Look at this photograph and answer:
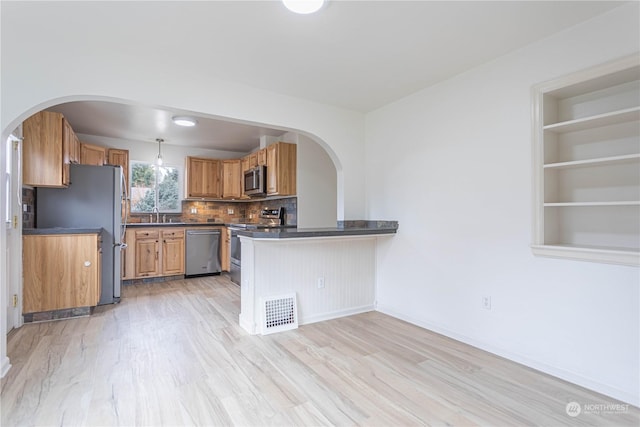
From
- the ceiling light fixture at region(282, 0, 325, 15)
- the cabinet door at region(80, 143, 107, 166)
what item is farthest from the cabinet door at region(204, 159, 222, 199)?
the ceiling light fixture at region(282, 0, 325, 15)

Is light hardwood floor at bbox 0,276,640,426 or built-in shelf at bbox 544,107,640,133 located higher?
built-in shelf at bbox 544,107,640,133

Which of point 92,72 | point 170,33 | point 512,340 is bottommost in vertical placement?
point 512,340

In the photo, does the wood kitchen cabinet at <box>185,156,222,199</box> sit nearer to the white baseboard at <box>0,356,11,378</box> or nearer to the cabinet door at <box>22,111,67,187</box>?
the cabinet door at <box>22,111,67,187</box>

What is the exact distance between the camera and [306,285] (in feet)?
10.5

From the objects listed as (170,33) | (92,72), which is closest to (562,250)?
(170,33)

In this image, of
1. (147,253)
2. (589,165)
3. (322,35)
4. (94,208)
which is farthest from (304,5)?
(147,253)

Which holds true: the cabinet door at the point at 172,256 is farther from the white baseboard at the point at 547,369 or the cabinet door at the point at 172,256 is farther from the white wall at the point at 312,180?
the white baseboard at the point at 547,369

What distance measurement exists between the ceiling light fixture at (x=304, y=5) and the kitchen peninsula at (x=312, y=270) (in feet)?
5.28

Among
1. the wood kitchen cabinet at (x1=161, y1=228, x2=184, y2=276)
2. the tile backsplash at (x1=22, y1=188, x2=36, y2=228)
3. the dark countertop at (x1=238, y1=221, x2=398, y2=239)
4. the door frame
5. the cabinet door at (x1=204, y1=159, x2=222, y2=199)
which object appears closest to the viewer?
the dark countertop at (x1=238, y1=221, x2=398, y2=239)

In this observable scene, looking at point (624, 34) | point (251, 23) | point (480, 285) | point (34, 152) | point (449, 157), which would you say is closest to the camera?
point (624, 34)

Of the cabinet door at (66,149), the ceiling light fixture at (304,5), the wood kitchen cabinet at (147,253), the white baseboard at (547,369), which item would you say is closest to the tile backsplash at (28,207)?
the cabinet door at (66,149)

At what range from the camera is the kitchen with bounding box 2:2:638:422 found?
1.95 m

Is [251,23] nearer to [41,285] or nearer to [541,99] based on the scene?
[541,99]

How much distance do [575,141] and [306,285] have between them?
2524 millimetres
